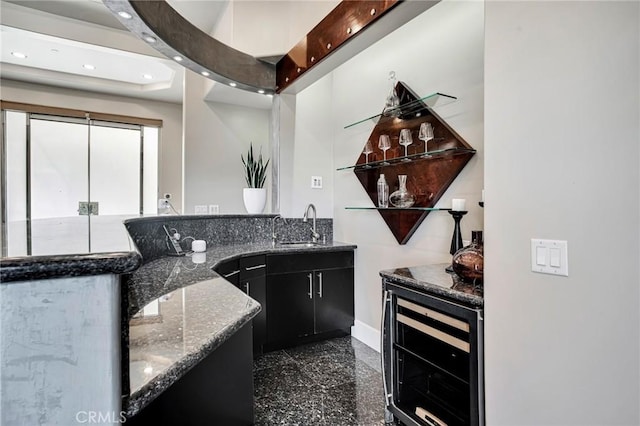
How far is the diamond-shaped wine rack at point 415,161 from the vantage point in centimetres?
215

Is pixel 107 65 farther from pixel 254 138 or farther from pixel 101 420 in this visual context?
pixel 101 420

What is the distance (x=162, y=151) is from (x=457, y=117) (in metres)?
4.43

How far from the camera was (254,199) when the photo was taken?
3.41 m

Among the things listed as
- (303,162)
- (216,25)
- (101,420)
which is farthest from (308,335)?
(216,25)

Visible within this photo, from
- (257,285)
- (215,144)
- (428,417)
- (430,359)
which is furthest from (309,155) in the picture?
(428,417)

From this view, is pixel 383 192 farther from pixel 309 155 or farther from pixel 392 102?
pixel 309 155

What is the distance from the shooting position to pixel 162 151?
5.03 metres

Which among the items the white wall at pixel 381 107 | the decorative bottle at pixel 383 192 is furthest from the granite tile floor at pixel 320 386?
the decorative bottle at pixel 383 192

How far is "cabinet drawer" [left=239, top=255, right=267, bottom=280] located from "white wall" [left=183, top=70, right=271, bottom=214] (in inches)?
50.2

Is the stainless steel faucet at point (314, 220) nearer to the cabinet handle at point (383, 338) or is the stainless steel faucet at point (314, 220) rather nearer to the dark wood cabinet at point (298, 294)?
the dark wood cabinet at point (298, 294)

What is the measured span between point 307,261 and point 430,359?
1473 mm

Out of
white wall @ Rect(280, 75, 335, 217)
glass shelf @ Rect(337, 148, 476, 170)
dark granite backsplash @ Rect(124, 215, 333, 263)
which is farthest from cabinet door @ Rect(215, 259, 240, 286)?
glass shelf @ Rect(337, 148, 476, 170)

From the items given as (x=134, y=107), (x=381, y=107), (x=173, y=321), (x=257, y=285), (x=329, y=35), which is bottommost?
(x=257, y=285)

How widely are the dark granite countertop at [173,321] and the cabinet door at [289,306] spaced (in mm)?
978
